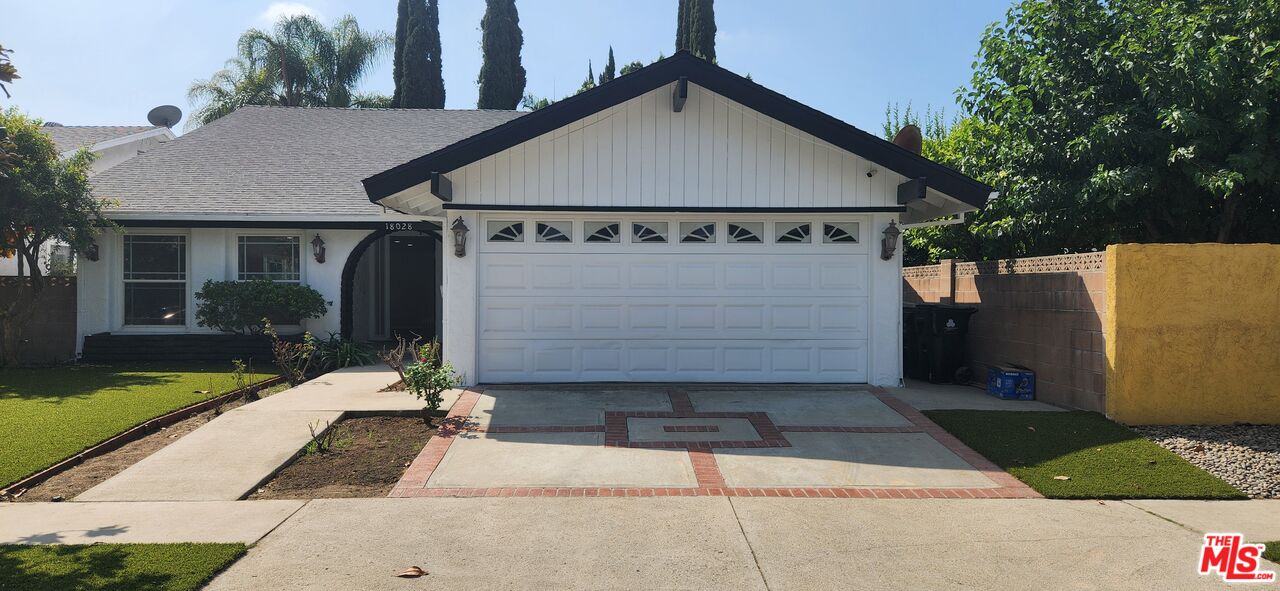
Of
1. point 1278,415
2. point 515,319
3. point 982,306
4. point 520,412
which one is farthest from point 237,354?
point 1278,415

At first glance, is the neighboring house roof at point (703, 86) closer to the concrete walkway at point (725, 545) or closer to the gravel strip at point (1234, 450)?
the gravel strip at point (1234, 450)

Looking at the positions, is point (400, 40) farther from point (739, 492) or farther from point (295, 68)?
point (739, 492)

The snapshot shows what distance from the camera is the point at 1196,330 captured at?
7.35 m

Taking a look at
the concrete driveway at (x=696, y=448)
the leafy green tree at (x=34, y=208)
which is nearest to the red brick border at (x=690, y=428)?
the concrete driveway at (x=696, y=448)

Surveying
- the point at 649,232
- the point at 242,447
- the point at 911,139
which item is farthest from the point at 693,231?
the point at 242,447

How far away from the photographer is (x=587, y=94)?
847 cm

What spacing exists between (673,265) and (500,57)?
73.6 ft

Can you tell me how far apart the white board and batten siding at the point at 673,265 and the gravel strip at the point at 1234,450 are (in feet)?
10.2

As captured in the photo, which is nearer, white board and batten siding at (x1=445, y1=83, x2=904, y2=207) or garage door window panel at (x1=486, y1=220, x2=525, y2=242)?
white board and batten siding at (x1=445, y1=83, x2=904, y2=207)

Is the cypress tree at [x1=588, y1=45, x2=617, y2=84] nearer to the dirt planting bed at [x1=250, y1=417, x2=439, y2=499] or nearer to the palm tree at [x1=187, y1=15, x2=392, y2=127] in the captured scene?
the palm tree at [x1=187, y1=15, x2=392, y2=127]

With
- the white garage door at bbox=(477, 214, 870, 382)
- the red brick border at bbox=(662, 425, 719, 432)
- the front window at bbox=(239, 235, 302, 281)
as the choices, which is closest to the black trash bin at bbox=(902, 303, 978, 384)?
the white garage door at bbox=(477, 214, 870, 382)

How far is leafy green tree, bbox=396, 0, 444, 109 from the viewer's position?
28.6 m

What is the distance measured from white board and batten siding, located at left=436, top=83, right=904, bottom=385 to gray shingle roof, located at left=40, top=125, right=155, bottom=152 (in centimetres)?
1479

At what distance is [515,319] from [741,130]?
3.69 m
